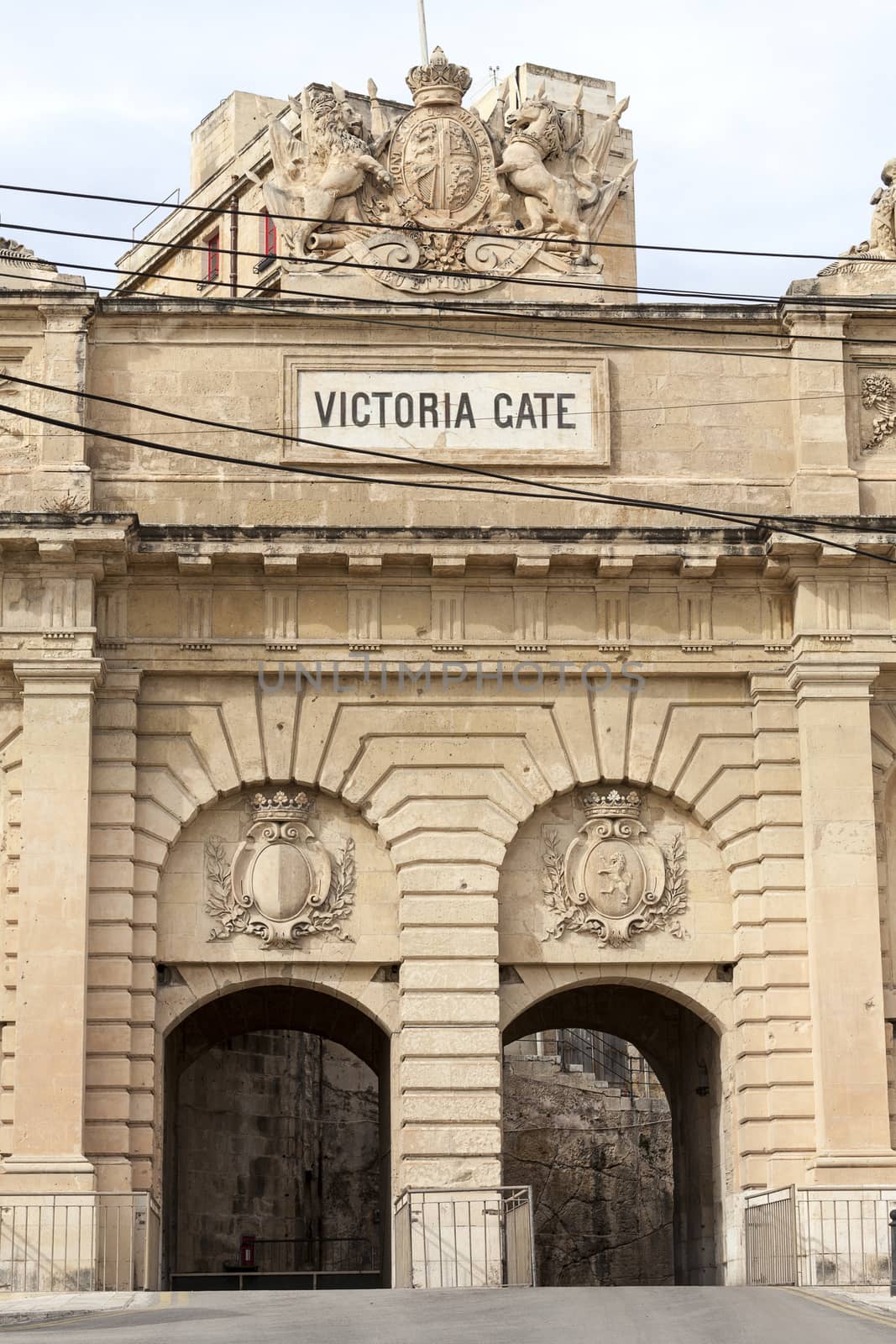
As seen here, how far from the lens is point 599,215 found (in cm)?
2998

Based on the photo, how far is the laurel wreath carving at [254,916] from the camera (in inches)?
1107

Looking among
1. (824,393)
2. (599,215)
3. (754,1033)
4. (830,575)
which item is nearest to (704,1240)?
(754,1033)

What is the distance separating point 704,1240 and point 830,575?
27.2 feet

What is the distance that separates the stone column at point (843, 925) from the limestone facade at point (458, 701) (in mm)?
43

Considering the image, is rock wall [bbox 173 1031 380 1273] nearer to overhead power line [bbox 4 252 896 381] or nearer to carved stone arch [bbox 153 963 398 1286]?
Result: carved stone arch [bbox 153 963 398 1286]

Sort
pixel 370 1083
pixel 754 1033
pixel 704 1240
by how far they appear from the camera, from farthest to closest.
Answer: pixel 370 1083
pixel 704 1240
pixel 754 1033

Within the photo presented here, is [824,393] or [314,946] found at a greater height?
[824,393]

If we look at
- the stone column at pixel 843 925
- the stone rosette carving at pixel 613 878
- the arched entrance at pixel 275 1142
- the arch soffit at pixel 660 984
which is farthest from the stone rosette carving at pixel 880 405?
the arched entrance at pixel 275 1142

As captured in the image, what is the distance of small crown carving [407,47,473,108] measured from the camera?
97.9 feet

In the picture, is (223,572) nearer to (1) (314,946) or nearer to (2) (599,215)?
(1) (314,946)

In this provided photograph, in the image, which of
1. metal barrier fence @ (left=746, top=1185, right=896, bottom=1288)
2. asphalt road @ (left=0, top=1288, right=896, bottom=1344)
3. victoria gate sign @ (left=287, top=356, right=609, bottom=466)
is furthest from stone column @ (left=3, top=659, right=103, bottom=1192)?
metal barrier fence @ (left=746, top=1185, right=896, bottom=1288)

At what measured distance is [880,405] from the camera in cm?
2952

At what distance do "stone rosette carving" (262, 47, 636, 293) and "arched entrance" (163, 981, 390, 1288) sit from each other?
9575 mm

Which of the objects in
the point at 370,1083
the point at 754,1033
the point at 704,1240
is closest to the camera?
the point at 754,1033
